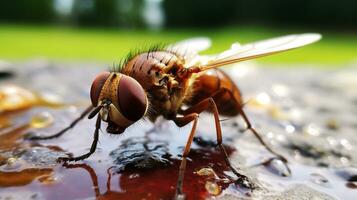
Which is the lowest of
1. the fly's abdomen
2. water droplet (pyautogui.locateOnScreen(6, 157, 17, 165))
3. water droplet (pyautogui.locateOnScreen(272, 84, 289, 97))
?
water droplet (pyautogui.locateOnScreen(272, 84, 289, 97))

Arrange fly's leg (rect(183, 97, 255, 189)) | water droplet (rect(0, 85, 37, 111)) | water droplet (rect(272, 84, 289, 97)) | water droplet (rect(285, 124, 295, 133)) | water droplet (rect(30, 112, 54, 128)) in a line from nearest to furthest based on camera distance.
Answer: fly's leg (rect(183, 97, 255, 189)) → water droplet (rect(30, 112, 54, 128)) → water droplet (rect(0, 85, 37, 111)) → water droplet (rect(285, 124, 295, 133)) → water droplet (rect(272, 84, 289, 97))

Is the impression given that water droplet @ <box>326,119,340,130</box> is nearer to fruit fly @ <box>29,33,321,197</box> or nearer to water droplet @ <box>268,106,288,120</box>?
water droplet @ <box>268,106,288,120</box>

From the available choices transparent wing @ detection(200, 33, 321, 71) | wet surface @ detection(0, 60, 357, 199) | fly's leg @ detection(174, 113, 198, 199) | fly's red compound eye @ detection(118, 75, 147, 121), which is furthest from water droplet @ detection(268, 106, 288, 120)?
fly's red compound eye @ detection(118, 75, 147, 121)

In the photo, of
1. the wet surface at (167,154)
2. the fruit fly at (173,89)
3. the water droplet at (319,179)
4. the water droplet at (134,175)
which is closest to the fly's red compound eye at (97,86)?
the fruit fly at (173,89)

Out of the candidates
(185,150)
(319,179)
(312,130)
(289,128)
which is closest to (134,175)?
(185,150)

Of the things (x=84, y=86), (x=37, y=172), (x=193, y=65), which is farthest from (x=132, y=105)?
(x=84, y=86)

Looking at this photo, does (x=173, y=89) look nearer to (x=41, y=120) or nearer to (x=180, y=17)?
→ (x=41, y=120)
